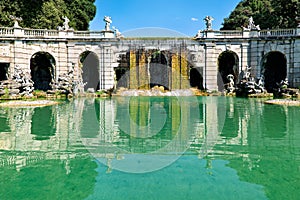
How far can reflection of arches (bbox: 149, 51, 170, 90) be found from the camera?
32000 millimetres

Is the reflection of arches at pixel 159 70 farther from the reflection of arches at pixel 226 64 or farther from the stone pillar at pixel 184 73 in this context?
the reflection of arches at pixel 226 64

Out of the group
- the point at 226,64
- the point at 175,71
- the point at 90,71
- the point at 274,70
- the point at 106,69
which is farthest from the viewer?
the point at 226,64

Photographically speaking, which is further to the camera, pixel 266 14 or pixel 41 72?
pixel 266 14

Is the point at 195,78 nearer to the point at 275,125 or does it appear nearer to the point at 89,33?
the point at 89,33

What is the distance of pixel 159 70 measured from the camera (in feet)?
106

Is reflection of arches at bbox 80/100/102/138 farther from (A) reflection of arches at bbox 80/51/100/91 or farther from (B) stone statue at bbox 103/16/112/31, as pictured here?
(A) reflection of arches at bbox 80/51/100/91

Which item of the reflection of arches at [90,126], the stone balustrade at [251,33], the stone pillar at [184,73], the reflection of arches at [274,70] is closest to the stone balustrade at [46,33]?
the stone pillar at [184,73]

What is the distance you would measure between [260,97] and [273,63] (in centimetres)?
822

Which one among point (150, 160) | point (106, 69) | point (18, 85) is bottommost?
point (150, 160)

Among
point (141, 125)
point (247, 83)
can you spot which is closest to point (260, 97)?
point (247, 83)

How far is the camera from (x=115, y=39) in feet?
98.5

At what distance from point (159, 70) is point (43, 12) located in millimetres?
13665

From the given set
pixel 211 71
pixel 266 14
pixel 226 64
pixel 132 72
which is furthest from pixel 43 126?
pixel 266 14

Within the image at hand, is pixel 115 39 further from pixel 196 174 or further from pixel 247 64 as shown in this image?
pixel 196 174
